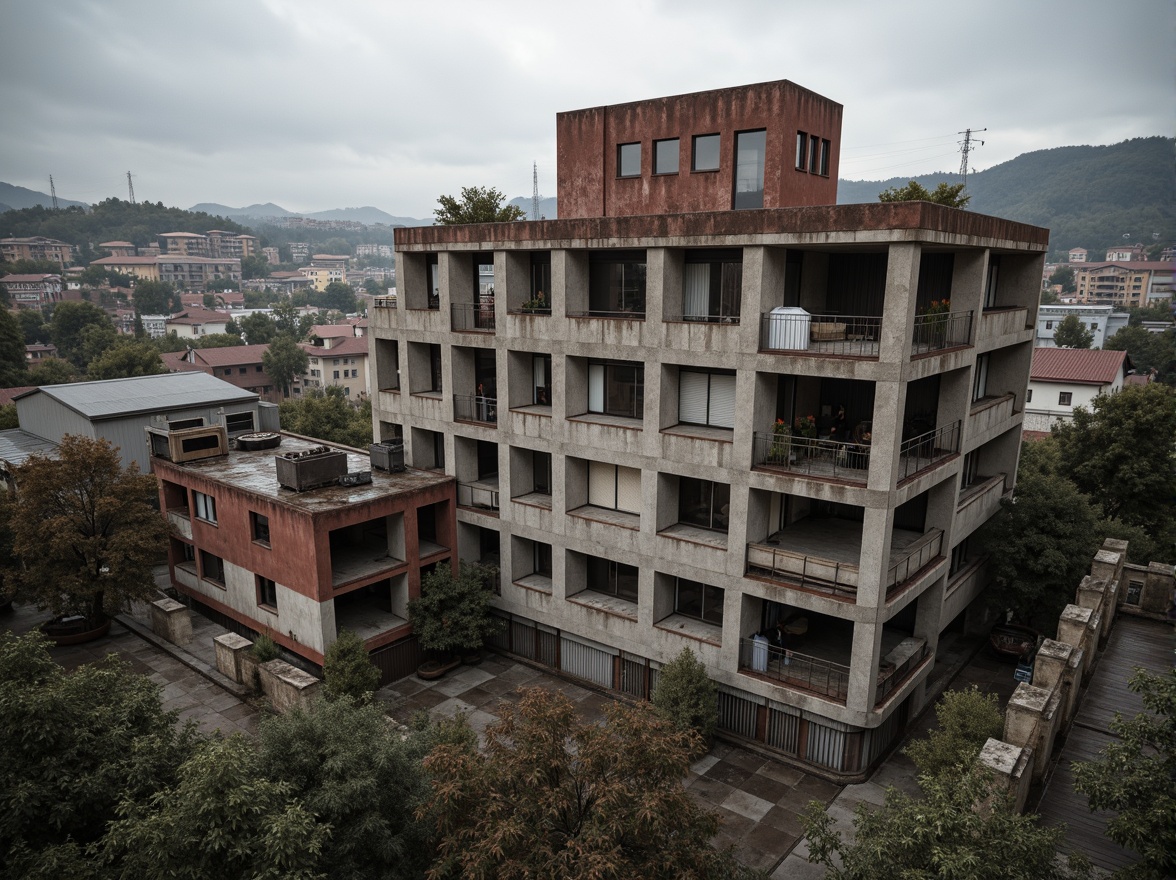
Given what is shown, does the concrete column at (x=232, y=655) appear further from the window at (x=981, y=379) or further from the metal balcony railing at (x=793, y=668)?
the window at (x=981, y=379)

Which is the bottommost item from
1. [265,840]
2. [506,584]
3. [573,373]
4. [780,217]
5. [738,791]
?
[738,791]

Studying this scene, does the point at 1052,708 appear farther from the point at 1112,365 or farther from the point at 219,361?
the point at 219,361

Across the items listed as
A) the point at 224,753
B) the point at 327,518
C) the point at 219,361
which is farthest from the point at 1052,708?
the point at 219,361

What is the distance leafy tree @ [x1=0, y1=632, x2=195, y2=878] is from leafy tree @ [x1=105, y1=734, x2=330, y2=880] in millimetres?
2122

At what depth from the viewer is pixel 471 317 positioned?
32.7 meters

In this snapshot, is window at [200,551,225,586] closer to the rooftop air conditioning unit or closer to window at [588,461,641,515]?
the rooftop air conditioning unit

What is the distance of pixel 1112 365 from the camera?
6812cm

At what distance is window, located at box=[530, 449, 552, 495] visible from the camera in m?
31.9

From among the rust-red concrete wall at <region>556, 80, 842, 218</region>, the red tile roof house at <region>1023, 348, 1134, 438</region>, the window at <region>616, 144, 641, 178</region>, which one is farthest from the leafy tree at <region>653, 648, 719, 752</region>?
the red tile roof house at <region>1023, 348, 1134, 438</region>

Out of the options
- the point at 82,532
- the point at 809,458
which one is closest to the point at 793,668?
the point at 809,458

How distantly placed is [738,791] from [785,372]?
44.6 ft

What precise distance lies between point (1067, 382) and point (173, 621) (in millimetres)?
74857

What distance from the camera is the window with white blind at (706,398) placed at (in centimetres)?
2612

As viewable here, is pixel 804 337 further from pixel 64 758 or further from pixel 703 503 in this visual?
pixel 64 758
